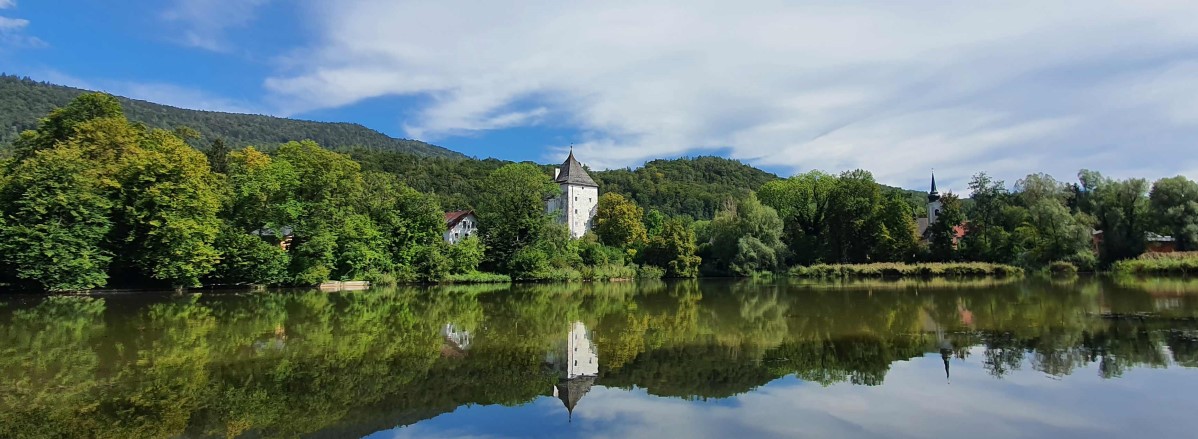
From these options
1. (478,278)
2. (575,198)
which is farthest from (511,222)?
(575,198)

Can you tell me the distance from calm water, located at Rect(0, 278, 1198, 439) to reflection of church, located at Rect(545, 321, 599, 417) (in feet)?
0.17

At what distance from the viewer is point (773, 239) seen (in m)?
52.9

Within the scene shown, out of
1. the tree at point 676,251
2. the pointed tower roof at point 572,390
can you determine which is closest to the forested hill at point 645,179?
the tree at point 676,251

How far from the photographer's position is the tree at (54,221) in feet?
89.1

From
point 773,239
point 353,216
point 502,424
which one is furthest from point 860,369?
point 773,239

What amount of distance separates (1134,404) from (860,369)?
3.06 metres

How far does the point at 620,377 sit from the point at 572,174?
2621 inches

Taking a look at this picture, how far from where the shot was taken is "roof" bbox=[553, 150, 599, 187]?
243 feet

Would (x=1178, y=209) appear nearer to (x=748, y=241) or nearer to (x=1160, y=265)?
(x=1160, y=265)

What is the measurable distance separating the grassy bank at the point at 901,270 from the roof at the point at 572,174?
109 ft

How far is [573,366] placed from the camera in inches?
386

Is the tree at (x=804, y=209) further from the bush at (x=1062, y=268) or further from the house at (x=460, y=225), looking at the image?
the house at (x=460, y=225)

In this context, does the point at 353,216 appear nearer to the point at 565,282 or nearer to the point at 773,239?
the point at 565,282

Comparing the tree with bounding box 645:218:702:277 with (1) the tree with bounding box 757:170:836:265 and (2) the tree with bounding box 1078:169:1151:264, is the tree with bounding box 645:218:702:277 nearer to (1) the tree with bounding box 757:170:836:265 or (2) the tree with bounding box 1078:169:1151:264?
(1) the tree with bounding box 757:170:836:265
